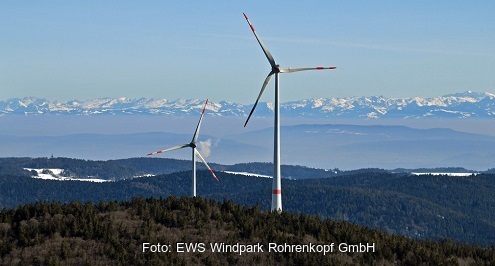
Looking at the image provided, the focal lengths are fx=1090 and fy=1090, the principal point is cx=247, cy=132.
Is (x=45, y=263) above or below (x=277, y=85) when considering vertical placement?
below

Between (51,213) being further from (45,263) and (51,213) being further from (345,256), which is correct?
(345,256)

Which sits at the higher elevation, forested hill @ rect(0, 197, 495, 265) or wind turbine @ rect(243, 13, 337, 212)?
wind turbine @ rect(243, 13, 337, 212)

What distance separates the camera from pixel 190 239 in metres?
109

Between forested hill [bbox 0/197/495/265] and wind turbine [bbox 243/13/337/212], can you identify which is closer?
forested hill [bbox 0/197/495/265]

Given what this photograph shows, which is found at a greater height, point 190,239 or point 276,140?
point 276,140

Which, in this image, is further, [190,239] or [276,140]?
[276,140]

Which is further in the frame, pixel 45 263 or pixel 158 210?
pixel 158 210

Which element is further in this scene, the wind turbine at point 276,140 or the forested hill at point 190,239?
the wind turbine at point 276,140

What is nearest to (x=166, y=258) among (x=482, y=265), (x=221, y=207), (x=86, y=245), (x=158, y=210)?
(x=86, y=245)

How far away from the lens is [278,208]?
391ft

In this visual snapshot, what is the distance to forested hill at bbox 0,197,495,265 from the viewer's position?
10238 cm

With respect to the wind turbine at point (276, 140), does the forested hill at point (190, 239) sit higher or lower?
lower

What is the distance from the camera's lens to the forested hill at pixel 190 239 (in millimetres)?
102375

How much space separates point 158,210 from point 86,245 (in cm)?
1409
